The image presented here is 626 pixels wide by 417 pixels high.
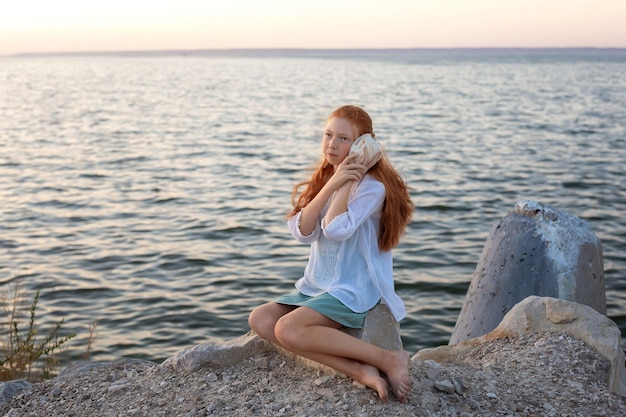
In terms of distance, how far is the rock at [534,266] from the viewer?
601 cm

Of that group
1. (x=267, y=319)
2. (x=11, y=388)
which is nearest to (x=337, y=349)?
(x=267, y=319)

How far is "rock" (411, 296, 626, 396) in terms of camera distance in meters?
4.84

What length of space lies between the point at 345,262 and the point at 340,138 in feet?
2.38

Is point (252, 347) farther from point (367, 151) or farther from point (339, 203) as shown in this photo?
point (367, 151)

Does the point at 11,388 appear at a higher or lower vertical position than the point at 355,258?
lower

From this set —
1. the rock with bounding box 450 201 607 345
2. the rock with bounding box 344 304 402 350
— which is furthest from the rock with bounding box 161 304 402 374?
the rock with bounding box 450 201 607 345

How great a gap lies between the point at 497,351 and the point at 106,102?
31.1 m

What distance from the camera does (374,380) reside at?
3980 mm

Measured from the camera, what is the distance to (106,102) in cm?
3391

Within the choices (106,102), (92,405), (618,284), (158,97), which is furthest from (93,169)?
(158,97)

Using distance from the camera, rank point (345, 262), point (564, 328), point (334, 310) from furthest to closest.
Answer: point (564, 328) → point (345, 262) → point (334, 310)

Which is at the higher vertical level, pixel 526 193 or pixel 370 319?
pixel 370 319

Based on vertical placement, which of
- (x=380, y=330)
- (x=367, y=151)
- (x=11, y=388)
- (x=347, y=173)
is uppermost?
(x=367, y=151)

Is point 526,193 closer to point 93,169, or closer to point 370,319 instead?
point 93,169
